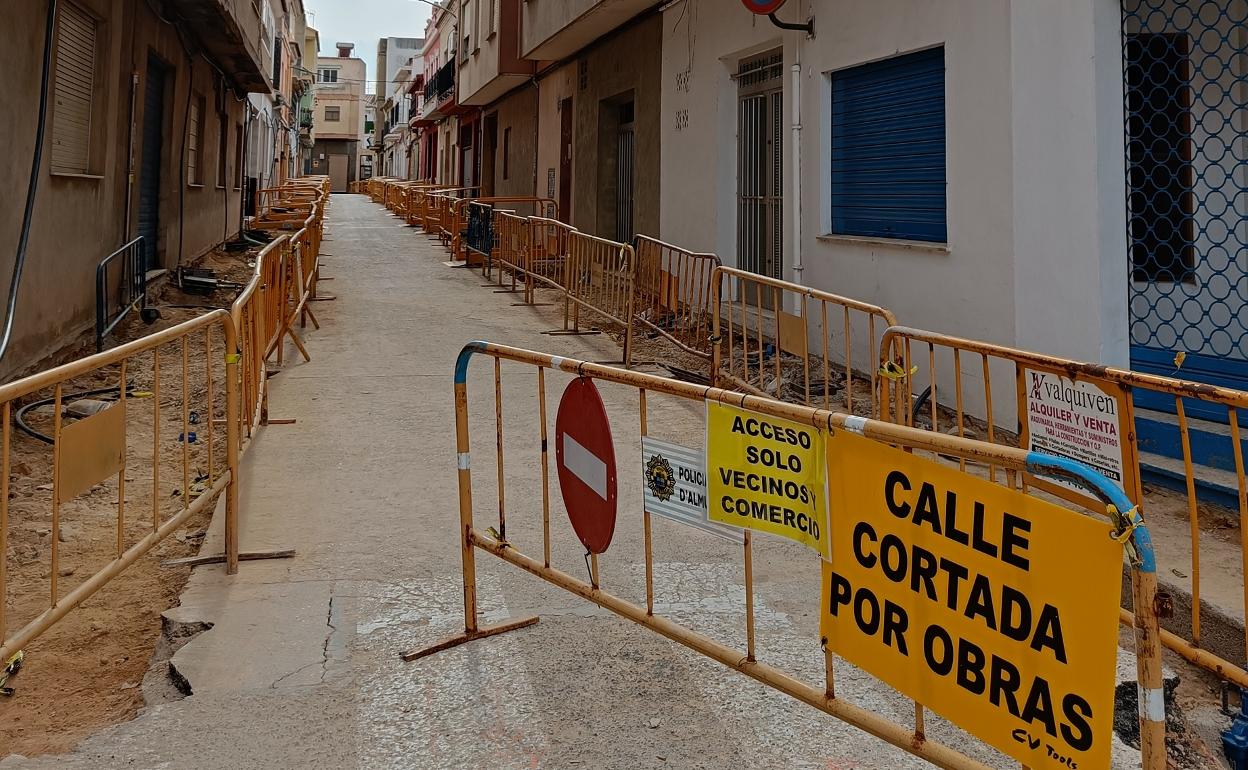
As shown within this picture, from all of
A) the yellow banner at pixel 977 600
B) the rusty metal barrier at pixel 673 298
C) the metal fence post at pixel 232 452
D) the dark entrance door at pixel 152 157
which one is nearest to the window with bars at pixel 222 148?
the dark entrance door at pixel 152 157

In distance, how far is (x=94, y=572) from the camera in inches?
189

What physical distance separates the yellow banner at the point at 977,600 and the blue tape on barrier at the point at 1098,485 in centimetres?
5

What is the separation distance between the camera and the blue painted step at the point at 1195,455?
534cm

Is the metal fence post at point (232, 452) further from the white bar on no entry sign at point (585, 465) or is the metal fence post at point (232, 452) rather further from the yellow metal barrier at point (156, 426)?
the white bar on no entry sign at point (585, 465)

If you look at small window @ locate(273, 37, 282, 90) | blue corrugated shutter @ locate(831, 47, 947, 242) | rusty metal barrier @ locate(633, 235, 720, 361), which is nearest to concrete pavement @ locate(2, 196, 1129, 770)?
Answer: rusty metal barrier @ locate(633, 235, 720, 361)

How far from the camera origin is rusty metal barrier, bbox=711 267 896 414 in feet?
24.2

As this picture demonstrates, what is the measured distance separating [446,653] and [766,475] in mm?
1643

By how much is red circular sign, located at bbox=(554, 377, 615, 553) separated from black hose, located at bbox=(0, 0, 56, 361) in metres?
5.33

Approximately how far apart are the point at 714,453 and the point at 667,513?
35cm

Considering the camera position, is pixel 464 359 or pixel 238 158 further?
pixel 238 158

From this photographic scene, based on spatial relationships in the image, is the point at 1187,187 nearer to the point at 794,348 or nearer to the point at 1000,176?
the point at 1000,176

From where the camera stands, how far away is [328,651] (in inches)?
146

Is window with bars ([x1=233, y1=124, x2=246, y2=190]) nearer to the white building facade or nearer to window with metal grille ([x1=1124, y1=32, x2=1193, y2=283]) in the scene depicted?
the white building facade

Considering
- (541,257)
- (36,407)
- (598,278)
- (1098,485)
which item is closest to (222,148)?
(541,257)
